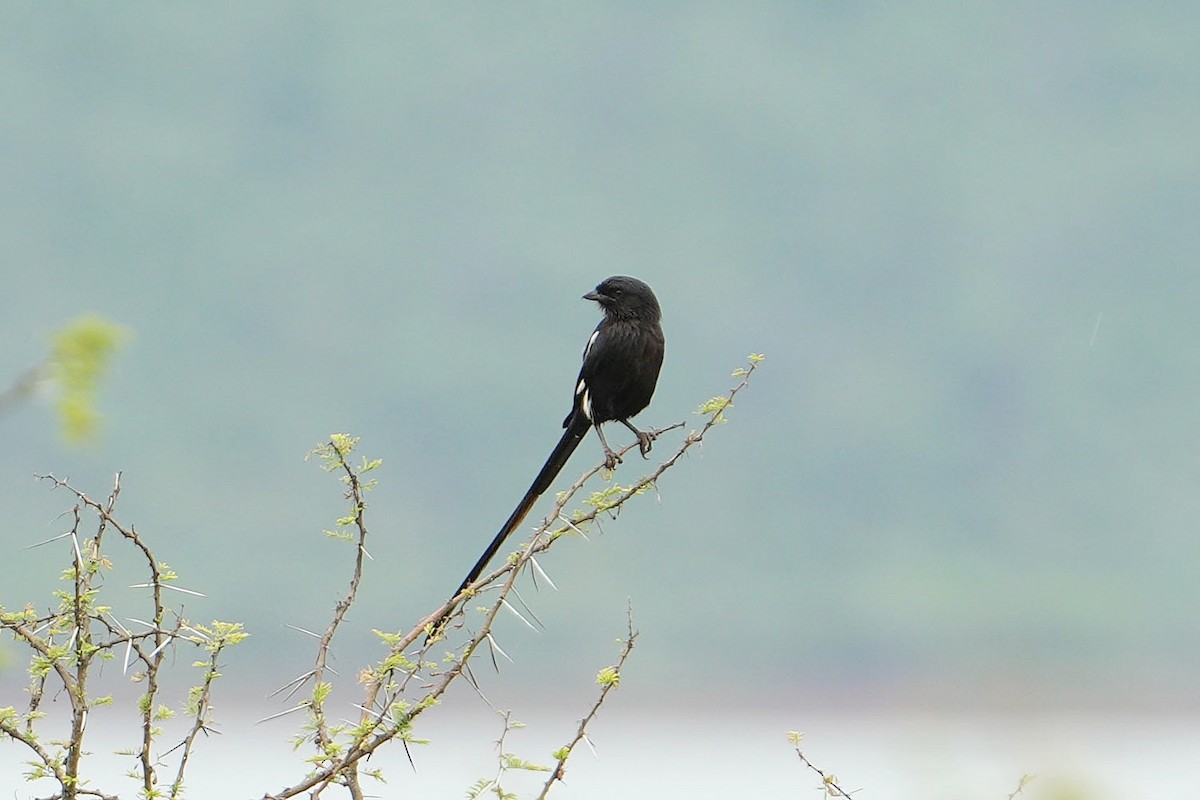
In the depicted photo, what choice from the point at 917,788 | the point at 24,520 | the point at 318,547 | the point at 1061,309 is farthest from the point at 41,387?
the point at 1061,309

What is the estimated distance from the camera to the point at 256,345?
61.4 m

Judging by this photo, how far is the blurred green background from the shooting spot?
47.6 m

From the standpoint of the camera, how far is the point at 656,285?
6359cm

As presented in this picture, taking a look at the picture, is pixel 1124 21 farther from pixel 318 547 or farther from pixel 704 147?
pixel 318 547

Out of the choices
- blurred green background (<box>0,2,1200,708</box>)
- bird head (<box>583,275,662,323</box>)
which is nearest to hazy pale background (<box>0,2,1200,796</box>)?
blurred green background (<box>0,2,1200,708</box>)

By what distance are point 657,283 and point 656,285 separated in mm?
1355

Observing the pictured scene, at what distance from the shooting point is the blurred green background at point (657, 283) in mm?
47625

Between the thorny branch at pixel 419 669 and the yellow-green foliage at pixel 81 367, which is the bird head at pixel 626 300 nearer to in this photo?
the thorny branch at pixel 419 669

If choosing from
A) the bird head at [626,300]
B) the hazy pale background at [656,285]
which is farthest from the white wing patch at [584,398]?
the hazy pale background at [656,285]

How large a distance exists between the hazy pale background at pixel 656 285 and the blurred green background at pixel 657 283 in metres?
0.20

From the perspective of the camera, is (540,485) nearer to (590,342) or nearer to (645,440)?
(645,440)

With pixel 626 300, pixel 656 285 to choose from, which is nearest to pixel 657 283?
pixel 656 285

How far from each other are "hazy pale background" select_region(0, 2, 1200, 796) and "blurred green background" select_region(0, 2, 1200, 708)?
7.9 inches

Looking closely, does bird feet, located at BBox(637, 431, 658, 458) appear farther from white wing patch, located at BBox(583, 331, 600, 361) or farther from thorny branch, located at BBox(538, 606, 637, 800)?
thorny branch, located at BBox(538, 606, 637, 800)
